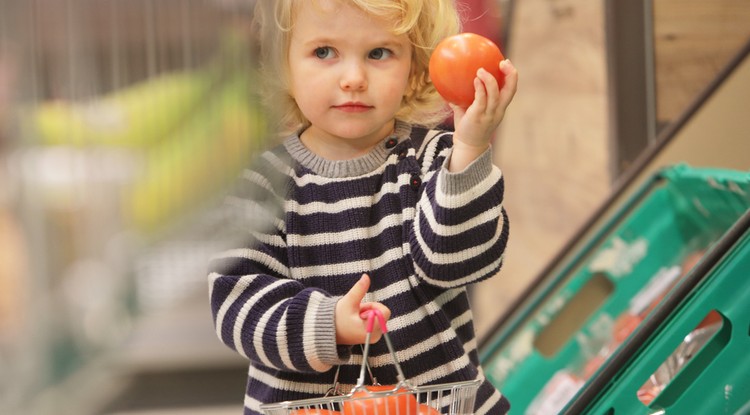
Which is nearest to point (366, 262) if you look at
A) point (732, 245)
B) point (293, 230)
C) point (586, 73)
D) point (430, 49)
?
point (293, 230)

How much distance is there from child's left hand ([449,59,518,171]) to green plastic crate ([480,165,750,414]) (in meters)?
0.96

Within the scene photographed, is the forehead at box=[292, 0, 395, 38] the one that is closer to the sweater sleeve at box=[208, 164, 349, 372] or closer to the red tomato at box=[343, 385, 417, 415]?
the sweater sleeve at box=[208, 164, 349, 372]

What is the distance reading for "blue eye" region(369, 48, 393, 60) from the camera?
1.10m

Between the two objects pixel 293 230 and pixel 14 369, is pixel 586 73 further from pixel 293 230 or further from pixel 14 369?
pixel 14 369

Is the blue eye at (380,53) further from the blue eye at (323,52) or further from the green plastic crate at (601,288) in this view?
the green plastic crate at (601,288)

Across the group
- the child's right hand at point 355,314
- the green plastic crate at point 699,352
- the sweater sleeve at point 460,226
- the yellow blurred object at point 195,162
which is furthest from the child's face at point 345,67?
the yellow blurred object at point 195,162

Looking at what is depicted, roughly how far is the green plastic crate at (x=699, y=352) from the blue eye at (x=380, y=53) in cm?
57

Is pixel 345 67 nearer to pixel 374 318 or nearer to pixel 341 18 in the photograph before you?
pixel 341 18

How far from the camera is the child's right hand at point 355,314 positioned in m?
0.98

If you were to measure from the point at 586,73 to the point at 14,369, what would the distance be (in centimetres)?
A: 242

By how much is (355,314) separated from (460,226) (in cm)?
15

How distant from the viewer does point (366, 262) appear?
3.64ft

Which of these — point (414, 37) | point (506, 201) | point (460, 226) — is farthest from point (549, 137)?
point (460, 226)

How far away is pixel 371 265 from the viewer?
1114 millimetres
